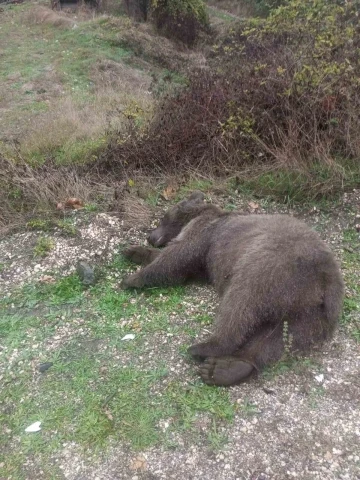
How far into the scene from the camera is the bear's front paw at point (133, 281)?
4211 mm

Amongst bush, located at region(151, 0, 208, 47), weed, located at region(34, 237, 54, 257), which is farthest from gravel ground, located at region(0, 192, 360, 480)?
bush, located at region(151, 0, 208, 47)

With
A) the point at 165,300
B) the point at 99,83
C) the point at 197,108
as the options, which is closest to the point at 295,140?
the point at 197,108

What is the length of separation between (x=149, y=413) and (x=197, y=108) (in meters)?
4.36

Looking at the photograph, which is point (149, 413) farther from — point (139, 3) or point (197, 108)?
point (139, 3)

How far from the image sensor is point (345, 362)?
3.40 meters

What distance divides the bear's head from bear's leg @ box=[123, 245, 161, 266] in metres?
0.22

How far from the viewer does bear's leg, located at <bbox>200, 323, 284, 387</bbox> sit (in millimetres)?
3105

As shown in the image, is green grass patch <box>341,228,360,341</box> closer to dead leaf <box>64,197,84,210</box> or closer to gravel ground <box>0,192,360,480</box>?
gravel ground <box>0,192,360,480</box>

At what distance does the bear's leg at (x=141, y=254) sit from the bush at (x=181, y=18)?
1422 centimetres

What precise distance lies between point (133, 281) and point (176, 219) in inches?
34.9

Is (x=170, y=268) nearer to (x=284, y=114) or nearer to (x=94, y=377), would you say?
(x=94, y=377)

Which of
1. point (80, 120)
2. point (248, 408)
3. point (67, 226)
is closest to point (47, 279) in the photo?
point (67, 226)

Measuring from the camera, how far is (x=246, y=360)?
10.3 feet

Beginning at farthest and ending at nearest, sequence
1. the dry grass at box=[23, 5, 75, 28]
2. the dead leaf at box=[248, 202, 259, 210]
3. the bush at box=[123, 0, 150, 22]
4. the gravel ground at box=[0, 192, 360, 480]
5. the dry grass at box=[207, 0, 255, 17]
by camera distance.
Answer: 1. the dry grass at box=[207, 0, 255, 17]
2. the bush at box=[123, 0, 150, 22]
3. the dry grass at box=[23, 5, 75, 28]
4. the dead leaf at box=[248, 202, 259, 210]
5. the gravel ground at box=[0, 192, 360, 480]
